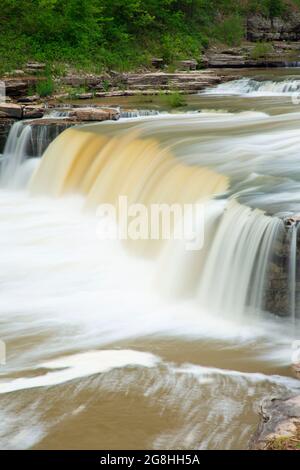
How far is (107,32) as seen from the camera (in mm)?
26891

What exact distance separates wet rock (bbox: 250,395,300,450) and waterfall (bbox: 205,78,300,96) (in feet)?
51.9

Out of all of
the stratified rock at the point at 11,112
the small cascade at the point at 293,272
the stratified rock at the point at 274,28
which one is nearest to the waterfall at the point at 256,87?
the stratified rock at the point at 11,112

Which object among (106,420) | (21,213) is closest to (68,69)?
(21,213)

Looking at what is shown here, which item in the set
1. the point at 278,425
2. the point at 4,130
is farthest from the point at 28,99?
the point at 278,425

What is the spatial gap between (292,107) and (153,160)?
6125 millimetres

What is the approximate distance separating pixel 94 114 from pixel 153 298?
8521mm

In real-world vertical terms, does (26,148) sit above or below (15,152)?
above

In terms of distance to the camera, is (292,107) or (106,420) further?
(292,107)

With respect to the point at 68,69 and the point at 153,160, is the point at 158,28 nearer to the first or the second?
the point at 68,69

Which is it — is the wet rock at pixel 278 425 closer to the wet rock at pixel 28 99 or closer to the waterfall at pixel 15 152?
the waterfall at pixel 15 152

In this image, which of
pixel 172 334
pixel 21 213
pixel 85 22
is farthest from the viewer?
pixel 85 22

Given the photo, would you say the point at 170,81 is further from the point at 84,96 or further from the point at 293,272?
the point at 293,272
